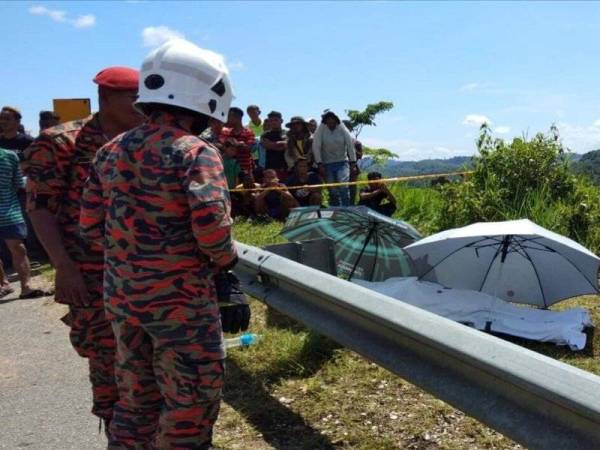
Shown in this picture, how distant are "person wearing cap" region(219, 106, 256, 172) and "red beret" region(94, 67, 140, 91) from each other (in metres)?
8.13

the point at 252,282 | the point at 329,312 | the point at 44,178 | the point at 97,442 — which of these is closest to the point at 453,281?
the point at 252,282

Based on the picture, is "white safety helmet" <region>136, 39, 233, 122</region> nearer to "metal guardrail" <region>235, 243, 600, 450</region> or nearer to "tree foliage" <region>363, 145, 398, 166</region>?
"metal guardrail" <region>235, 243, 600, 450</region>

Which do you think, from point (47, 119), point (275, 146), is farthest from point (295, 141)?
point (47, 119)

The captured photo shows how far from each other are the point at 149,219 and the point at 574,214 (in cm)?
572

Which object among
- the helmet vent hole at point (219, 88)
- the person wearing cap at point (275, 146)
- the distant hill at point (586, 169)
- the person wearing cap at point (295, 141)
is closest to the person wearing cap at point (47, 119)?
the person wearing cap at point (275, 146)

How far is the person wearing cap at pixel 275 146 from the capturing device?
11719 millimetres

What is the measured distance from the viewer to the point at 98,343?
127 inches

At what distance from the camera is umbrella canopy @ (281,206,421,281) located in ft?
19.3

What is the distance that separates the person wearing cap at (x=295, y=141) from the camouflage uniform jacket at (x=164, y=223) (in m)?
9.11

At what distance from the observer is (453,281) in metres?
5.72

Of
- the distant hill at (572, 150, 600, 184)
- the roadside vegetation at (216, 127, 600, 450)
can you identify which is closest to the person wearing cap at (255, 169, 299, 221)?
the distant hill at (572, 150, 600, 184)

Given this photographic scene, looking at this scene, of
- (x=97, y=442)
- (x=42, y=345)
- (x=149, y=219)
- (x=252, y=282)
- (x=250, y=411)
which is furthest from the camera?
(x=42, y=345)

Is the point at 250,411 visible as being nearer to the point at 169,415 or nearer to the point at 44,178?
the point at 169,415

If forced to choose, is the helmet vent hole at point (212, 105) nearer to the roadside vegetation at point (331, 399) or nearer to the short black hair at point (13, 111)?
the roadside vegetation at point (331, 399)
